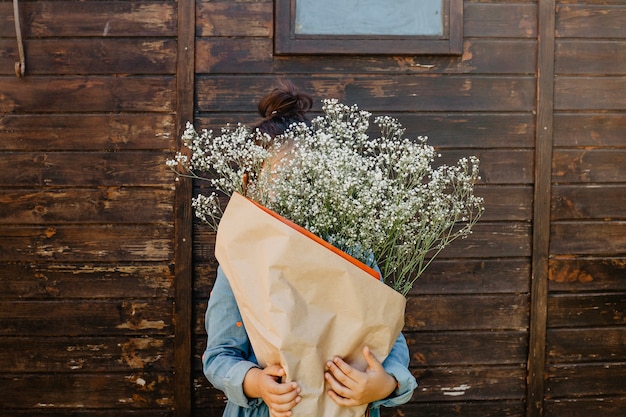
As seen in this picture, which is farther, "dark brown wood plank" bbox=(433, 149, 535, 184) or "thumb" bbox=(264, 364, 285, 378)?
"dark brown wood plank" bbox=(433, 149, 535, 184)

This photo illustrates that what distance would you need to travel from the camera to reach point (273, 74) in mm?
2814

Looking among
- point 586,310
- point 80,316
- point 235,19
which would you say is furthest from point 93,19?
point 586,310

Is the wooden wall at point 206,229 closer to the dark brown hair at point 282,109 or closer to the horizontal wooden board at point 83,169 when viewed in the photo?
the horizontal wooden board at point 83,169

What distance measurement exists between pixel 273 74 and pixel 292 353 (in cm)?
167

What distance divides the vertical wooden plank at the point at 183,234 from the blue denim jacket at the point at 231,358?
3.85 feet

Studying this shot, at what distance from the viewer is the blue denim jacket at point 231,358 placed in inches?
62.4

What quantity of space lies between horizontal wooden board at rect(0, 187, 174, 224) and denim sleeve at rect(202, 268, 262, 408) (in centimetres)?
126

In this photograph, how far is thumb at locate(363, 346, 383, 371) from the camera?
58.2 inches

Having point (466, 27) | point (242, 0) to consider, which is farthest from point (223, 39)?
point (466, 27)

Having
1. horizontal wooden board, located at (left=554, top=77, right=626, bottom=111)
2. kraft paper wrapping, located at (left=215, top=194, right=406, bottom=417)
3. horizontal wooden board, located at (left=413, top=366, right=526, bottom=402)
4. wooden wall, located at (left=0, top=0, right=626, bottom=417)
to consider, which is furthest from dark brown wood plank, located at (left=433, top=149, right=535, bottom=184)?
kraft paper wrapping, located at (left=215, top=194, right=406, bottom=417)

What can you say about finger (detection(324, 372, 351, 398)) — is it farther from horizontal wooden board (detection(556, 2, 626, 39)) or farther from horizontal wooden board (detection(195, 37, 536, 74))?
horizontal wooden board (detection(556, 2, 626, 39))

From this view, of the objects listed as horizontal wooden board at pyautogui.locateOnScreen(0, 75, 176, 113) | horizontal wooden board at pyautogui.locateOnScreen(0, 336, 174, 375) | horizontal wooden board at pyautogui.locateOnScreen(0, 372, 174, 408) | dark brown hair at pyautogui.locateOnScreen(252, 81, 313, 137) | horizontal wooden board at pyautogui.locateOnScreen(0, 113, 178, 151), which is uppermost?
horizontal wooden board at pyautogui.locateOnScreen(0, 75, 176, 113)

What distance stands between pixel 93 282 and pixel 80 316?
161mm

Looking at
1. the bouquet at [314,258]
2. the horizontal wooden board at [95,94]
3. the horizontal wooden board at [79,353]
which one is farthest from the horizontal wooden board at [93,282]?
the bouquet at [314,258]
